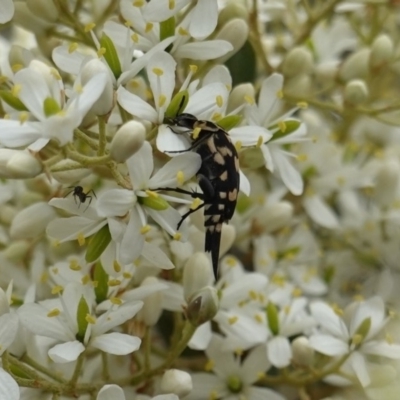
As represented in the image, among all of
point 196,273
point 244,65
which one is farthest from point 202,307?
point 244,65

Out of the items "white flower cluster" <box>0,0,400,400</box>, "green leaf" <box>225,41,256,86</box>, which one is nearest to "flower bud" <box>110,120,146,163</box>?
"white flower cluster" <box>0,0,400,400</box>

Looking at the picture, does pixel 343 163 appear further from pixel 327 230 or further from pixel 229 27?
pixel 229 27

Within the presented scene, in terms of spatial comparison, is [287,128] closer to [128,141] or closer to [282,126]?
[282,126]

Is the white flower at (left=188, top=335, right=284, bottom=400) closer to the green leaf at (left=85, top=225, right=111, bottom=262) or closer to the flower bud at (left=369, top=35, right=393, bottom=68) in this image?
the green leaf at (left=85, top=225, right=111, bottom=262)

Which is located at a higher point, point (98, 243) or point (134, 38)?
point (134, 38)

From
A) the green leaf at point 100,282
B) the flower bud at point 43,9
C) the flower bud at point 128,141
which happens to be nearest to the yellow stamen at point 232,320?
the green leaf at point 100,282
